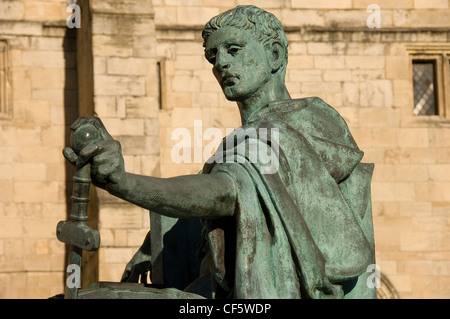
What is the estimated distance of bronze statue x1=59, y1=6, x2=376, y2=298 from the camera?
552cm

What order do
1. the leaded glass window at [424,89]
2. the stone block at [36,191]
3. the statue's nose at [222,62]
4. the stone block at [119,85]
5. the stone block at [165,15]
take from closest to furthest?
1. the statue's nose at [222,62]
2. the stone block at [119,85]
3. the stone block at [36,191]
4. the stone block at [165,15]
5. the leaded glass window at [424,89]

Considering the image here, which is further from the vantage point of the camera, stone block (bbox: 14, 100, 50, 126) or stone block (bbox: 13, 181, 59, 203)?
stone block (bbox: 14, 100, 50, 126)

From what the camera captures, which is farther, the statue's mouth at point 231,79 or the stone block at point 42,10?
the stone block at point 42,10

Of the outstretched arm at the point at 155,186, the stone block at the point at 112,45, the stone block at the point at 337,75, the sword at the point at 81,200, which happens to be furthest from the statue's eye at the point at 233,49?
the stone block at the point at 337,75

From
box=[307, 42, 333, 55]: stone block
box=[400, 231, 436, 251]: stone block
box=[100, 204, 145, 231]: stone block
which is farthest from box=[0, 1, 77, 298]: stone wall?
box=[400, 231, 436, 251]: stone block

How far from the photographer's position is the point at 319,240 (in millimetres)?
5797

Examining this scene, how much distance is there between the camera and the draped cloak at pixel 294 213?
18.4ft

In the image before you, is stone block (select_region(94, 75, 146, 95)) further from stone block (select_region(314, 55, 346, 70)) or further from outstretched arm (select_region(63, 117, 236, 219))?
outstretched arm (select_region(63, 117, 236, 219))

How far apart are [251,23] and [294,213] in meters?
0.83

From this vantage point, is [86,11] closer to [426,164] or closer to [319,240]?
[426,164]

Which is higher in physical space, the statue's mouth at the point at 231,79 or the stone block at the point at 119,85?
the stone block at the point at 119,85

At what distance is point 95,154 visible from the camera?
17.3ft

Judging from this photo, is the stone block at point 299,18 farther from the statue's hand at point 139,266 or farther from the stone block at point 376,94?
the statue's hand at point 139,266

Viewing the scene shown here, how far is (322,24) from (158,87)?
1885mm
